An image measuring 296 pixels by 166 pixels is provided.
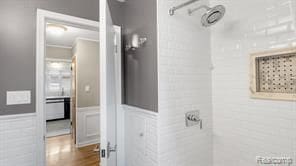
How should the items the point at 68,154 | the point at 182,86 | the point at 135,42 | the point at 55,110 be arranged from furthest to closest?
the point at 55,110
the point at 68,154
the point at 135,42
the point at 182,86

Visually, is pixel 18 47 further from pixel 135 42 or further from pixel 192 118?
pixel 192 118

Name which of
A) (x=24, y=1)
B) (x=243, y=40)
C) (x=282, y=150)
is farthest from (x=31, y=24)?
(x=282, y=150)

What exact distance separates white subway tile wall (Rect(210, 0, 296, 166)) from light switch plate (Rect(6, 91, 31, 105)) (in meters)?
1.89

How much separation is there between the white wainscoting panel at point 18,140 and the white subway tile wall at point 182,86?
1.16 m

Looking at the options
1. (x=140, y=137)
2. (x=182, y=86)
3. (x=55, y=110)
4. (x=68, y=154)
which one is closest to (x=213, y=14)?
(x=182, y=86)

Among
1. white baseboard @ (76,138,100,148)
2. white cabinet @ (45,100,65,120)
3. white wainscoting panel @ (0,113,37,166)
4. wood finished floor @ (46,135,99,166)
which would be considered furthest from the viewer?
white cabinet @ (45,100,65,120)

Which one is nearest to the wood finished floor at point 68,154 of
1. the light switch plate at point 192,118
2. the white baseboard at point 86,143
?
the white baseboard at point 86,143

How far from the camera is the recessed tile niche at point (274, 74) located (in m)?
1.21

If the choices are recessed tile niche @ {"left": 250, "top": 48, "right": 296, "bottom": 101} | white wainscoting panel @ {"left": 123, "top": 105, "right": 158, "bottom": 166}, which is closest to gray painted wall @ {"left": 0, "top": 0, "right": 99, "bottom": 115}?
white wainscoting panel @ {"left": 123, "top": 105, "right": 158, "bottom": 166}

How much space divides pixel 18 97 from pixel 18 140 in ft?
1.23

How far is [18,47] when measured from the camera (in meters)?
Result: 1.33

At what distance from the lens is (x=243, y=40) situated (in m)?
1.50

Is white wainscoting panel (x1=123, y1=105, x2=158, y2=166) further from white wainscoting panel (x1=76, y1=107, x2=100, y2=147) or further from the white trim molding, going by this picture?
white wainscoting panel (x1=76, y1=107, x2=100, y2=147)

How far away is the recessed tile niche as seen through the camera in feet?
3.97
